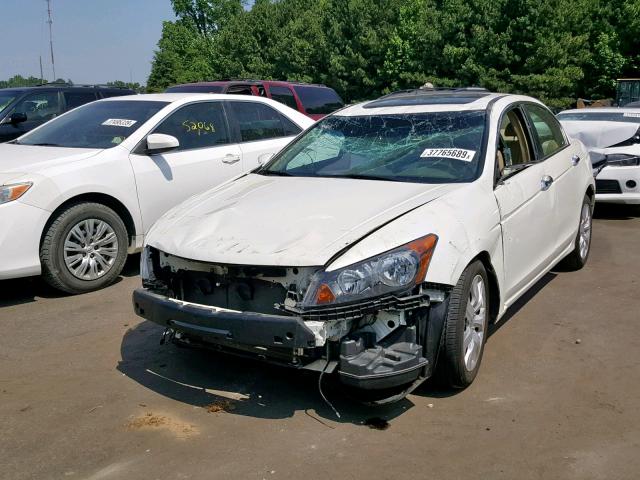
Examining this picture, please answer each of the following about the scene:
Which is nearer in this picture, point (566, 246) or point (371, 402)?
point (371, 402)

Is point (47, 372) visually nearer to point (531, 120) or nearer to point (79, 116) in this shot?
point (79, 116)

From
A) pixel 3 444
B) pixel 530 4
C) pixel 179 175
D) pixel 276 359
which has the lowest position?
pixel 3 444

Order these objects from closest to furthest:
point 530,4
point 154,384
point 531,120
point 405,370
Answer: point 405,370, point 154,384, point 531,120, point 530,4

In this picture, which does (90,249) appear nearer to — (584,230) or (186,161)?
(186,161)

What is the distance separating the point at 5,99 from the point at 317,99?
17.9 feet

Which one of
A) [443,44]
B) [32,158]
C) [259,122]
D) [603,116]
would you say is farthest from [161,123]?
[443,44]

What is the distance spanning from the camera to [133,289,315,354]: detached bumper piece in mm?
3289

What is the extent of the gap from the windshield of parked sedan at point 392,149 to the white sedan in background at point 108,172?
801 mm

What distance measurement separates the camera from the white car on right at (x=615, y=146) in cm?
862

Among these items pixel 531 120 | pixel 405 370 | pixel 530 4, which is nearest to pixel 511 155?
pixel 531 120

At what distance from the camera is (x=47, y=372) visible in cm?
433

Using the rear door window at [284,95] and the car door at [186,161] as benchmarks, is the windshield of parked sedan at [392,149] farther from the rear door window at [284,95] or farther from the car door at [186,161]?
the rear door window at [284,95]

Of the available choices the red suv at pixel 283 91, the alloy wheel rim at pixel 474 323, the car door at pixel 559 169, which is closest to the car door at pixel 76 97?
the red suv at pixel 283 91

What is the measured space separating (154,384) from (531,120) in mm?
3396
